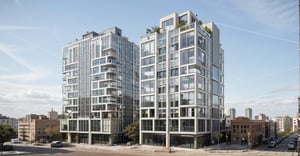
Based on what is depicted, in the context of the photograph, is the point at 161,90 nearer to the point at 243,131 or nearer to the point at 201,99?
the point at 201,99

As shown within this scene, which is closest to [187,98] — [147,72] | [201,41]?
[147,72]

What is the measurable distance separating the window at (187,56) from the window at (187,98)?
750cm

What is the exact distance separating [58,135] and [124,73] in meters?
38.1

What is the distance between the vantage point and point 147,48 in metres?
66.4

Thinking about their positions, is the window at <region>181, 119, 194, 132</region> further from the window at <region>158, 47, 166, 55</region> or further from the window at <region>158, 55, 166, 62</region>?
the window at <region>158, 47, 166, 55</region>

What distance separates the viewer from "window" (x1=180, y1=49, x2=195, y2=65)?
57487 millimetres

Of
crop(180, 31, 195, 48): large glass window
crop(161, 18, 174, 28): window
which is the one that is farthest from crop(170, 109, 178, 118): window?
crop(161, 18, 174, 28): window

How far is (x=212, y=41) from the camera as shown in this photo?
6981cm

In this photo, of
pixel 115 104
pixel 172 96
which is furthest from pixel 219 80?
pixel 115 104

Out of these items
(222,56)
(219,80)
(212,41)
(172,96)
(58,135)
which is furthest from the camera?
(58,135)

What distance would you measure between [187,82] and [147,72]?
41.0ft

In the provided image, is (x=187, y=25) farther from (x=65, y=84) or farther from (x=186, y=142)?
→ (x=65, y=84)

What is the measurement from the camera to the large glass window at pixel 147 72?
6469cm

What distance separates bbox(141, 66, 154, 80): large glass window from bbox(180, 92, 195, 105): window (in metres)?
10.6
